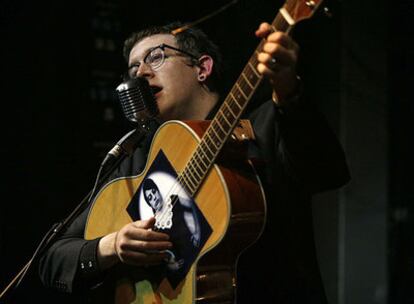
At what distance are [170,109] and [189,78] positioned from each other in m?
0.13

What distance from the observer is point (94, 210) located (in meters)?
1.86

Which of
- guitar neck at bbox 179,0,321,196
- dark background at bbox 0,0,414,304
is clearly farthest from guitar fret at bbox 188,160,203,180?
dark background at bbox 0,0,414,304

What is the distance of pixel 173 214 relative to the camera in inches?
59.6

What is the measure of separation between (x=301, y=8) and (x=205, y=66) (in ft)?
2.83

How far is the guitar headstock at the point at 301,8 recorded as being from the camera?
1097 millimetres

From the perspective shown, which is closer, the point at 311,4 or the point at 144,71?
the point at 311,4

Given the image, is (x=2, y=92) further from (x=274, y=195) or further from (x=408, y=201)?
(x=408, y=201)

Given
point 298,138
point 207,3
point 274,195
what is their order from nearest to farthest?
point 298,138, point 274,195, point 207,3

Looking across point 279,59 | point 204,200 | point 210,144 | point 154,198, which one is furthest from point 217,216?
point 279,59

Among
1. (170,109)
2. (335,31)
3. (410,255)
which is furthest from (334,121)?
(170,109)

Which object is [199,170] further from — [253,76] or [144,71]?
[144,71]

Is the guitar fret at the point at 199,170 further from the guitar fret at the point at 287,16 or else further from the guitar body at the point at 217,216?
the guitar fret at the point at 287,16

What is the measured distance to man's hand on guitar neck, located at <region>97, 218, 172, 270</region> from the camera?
150 centimetres

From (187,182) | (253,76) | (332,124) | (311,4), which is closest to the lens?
(311,4)
